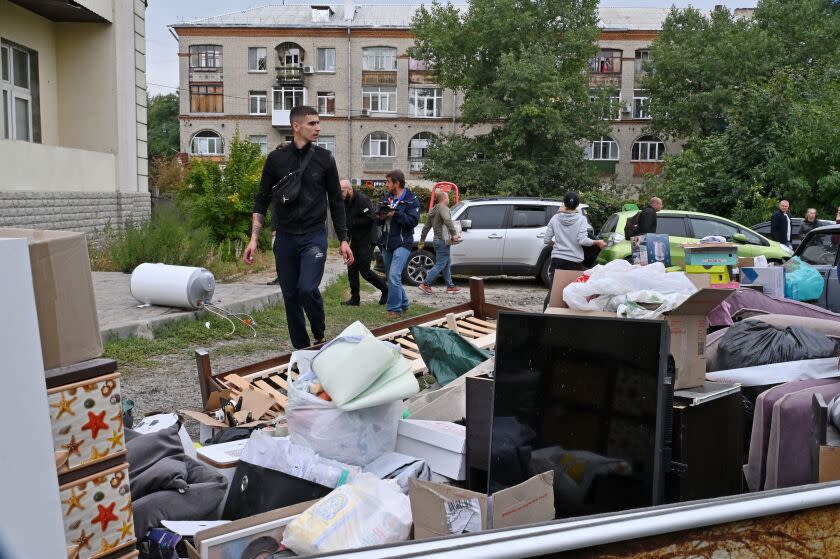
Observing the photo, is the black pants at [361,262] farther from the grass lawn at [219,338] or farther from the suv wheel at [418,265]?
the suv wheel at [418,265]

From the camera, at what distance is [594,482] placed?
2.98 metres

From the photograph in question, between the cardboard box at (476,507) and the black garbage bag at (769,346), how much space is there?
1.78 m

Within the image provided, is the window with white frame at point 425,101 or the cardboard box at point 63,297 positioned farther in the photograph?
the window with white frame at point 425,101

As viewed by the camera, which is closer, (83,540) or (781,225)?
(83,540)

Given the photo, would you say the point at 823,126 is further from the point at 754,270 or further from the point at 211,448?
the point at 211,448

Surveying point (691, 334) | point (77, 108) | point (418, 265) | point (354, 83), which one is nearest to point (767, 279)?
point (691, 334)

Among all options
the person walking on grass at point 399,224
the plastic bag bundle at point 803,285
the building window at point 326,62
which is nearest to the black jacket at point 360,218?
the person walking on grass at point 399,224

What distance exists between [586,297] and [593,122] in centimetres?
3907

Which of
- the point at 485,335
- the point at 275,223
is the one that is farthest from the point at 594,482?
the point at 275,223

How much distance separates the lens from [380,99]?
57812 mm

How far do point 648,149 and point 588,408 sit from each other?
5787 centimetres

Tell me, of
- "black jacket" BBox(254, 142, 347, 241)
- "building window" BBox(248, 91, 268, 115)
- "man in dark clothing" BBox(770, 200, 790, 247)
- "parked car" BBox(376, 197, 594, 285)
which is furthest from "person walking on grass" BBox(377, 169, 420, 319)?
"building window" BBox(248, 91, 268, 115)

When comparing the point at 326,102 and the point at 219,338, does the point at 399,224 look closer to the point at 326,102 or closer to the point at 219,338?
the point at 219,338

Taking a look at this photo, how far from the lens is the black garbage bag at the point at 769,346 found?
3.95 m
